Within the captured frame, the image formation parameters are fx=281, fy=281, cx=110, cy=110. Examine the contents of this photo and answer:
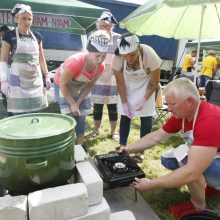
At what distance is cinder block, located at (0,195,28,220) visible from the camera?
1566mm

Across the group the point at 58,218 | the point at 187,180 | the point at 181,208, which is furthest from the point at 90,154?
the point at 58,218

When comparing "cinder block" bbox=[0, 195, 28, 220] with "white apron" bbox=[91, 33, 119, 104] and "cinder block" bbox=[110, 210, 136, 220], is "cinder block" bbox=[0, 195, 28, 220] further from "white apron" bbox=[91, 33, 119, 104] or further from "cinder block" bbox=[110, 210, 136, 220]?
"white apron" bbox=[91, 33, 119, 104]

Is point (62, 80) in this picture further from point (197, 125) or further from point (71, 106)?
point (197, 125)

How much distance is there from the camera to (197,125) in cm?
214

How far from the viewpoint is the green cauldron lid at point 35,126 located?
1705 millimetres

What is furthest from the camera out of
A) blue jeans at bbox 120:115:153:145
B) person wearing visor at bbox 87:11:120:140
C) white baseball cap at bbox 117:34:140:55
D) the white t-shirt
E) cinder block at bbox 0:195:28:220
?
person wearing visor at bbox 87:11:120:140

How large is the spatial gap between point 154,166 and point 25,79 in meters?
1.94

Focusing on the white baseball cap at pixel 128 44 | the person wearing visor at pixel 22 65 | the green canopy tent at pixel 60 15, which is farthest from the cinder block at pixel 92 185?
the green canopy tent at pixel 60 15

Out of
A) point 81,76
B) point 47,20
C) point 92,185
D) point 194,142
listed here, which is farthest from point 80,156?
point 47,20

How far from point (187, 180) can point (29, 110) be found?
220 centimetres

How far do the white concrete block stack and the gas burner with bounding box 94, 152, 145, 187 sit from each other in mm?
475

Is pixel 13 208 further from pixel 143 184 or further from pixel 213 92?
pixel 213 92

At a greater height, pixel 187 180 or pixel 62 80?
pixel 62 80

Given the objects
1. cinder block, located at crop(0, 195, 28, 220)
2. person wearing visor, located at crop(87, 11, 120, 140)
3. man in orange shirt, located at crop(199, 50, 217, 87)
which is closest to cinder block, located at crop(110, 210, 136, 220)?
cinder block, located at crop(0, 195, 28, 220)
